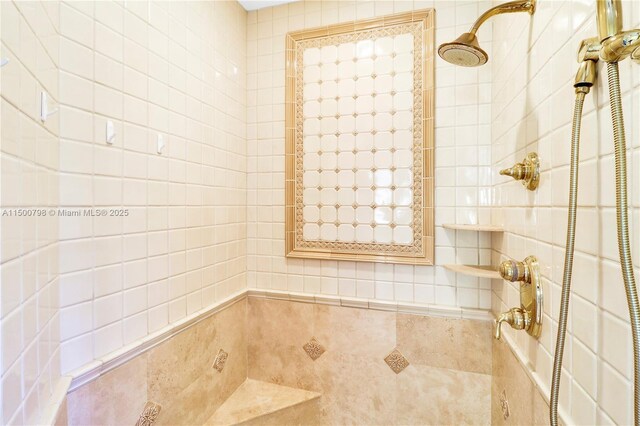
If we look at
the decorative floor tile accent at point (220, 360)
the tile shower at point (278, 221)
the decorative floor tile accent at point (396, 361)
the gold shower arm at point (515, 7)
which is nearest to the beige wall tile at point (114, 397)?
the tile shower at point (278, 221)

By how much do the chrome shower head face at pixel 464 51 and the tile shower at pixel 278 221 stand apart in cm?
16

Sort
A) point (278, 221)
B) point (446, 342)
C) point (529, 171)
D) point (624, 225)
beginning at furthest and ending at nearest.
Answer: point (278, 221) → point (446, 342) → point (529, 171) → point (624, 225)

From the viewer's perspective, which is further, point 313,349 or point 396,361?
point 313,349

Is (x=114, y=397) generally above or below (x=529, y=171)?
below

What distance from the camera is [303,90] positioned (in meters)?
1.72

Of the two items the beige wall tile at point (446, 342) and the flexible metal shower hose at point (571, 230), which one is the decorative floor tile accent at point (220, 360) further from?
the flexible metal shower hose at point (571, 230)

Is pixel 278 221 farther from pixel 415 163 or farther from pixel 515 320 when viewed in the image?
pixel 515 320

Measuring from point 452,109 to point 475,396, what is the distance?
1337mm

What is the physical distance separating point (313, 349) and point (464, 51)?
1493 millimetres

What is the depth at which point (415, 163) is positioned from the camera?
5.03ft

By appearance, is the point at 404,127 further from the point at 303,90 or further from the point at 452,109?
the point at 303,90

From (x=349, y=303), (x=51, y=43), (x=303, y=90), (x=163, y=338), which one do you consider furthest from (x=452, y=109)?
(x=163, y=338)

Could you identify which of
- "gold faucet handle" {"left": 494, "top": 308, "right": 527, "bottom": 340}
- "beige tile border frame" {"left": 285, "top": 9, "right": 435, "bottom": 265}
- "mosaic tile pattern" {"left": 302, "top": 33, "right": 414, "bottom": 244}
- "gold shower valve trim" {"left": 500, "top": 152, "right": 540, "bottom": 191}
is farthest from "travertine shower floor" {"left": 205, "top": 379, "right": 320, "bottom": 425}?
"gold shower valve trim" {"left": 500, "top": 152, "right": 540, "bottom": 191}

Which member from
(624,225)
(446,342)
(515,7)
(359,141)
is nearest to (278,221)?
(359,141)
